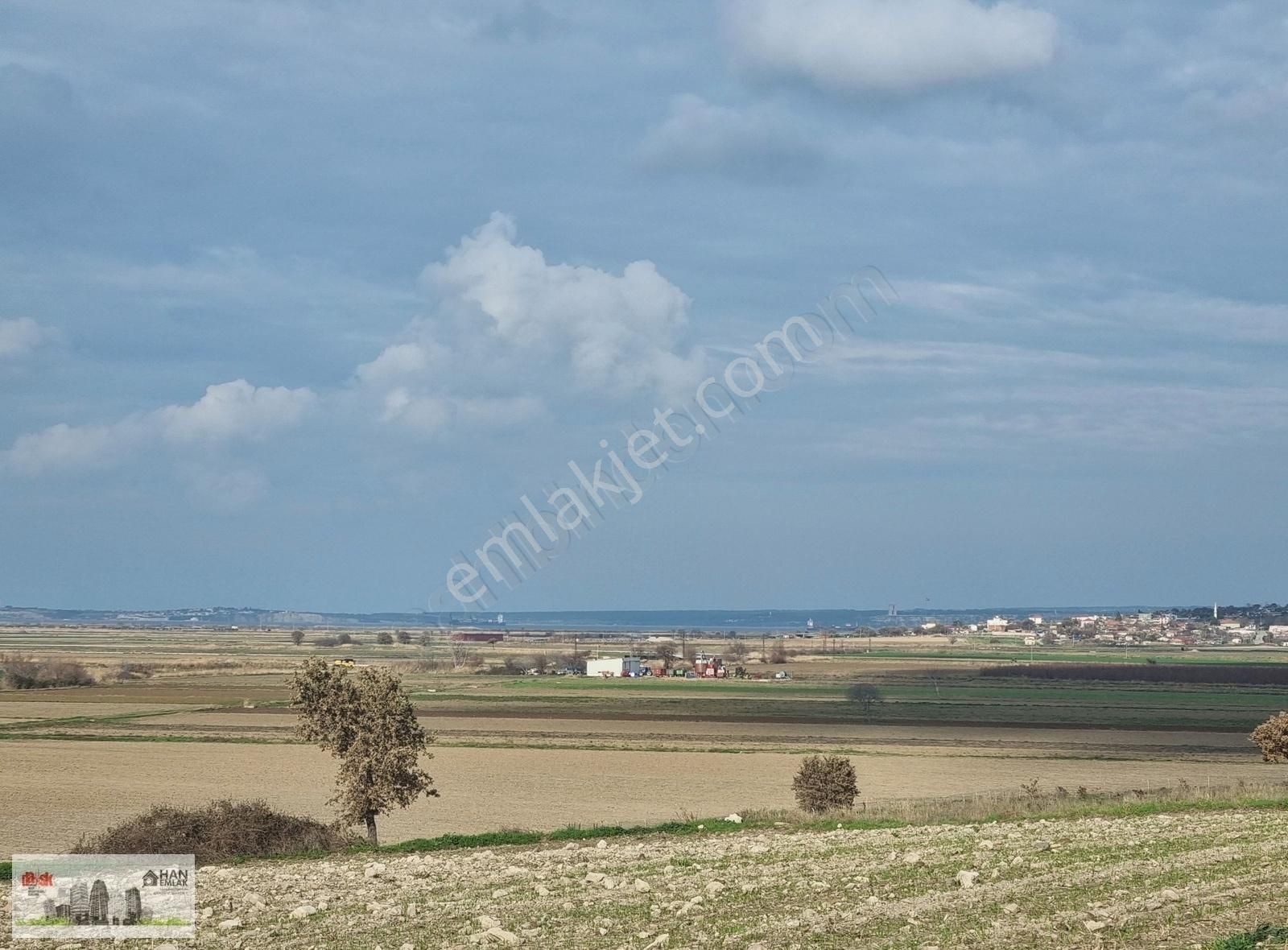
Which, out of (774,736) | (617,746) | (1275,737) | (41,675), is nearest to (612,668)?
(41,675)

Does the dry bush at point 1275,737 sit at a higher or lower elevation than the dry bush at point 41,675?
lower

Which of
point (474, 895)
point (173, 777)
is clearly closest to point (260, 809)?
point (474, 895)

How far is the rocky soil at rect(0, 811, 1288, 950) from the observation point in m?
14.7

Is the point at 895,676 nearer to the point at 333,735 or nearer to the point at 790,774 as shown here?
the point at 790,774

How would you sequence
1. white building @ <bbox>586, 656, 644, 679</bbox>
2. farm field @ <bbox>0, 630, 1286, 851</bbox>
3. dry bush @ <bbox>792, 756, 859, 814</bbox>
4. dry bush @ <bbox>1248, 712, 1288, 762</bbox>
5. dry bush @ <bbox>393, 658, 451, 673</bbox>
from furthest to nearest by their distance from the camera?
dry bush @ <bbox>393, 658, 451, 673</bbox> < white building @ <bbox>586, 656, 644, 679</bbox> < farm field @ <bbox>0, 630, 1286, 851</bbox> < dry bush @ <bbox>1248, 712, 1288, 762</bbox> < dry bush @ <bbox>792, 756, 859, 814</bbox>

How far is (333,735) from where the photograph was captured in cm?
3170

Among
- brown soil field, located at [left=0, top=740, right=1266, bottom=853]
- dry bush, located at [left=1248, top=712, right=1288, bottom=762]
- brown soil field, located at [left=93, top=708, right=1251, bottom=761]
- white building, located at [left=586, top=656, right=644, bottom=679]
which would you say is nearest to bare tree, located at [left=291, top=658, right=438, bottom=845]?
brown soil field, located at [left=0, top=740, right=1266, bottom=853]

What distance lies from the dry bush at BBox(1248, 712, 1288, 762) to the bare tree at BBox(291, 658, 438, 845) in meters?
23.5

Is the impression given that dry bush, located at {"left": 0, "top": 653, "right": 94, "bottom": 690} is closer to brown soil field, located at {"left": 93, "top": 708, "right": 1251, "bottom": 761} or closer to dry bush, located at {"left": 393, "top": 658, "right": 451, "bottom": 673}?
dry bush, located at {"left": 393, "top": 658, "right": 451, "bottom": 673}

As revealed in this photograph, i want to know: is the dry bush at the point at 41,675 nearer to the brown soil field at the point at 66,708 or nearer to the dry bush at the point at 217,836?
the brown soil field at the point at 66,708

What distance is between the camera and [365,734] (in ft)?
103

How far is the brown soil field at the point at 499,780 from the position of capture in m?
41.2

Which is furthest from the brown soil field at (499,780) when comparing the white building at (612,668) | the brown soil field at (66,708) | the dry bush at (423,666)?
the dry bush at (423,666)

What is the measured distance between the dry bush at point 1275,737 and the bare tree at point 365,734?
23.5 metres
